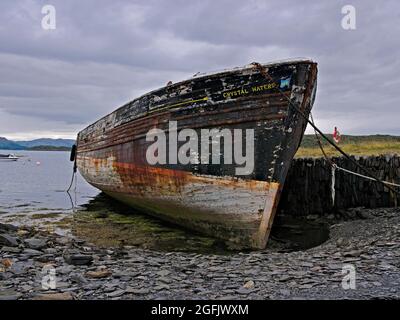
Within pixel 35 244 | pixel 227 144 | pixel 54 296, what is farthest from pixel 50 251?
pixel 227 144

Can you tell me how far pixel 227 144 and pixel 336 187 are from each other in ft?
16.0

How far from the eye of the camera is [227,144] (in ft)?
28.0

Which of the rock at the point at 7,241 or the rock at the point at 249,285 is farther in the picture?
the rock at the point at 7,241

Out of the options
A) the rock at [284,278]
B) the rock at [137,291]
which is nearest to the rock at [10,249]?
the rock at [137,291]

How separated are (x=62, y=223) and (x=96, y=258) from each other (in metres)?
6.40

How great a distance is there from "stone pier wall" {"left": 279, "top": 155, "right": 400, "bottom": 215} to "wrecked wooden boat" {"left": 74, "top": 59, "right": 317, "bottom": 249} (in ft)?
11.3

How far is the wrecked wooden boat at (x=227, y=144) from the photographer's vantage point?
26.4 feet

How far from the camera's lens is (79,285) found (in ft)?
15.7

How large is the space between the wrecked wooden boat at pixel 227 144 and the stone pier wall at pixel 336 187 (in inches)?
136

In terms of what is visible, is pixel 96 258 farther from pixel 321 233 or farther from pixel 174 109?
pixel 321 233

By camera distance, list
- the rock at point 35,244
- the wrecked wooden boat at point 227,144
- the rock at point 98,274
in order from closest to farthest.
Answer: the rock at point 98,274 → the rock at point 35,244 → the wrecked wooden boat at point 227,144

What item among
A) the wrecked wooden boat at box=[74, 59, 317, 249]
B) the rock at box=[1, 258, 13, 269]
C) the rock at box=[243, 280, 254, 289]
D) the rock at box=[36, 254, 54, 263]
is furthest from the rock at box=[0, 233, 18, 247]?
the rock at box=[243, 280, 254, 289]

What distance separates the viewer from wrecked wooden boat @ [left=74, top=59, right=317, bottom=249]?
8047mm

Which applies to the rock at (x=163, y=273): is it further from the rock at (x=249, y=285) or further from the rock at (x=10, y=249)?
the rock at (x=10, y=249)
